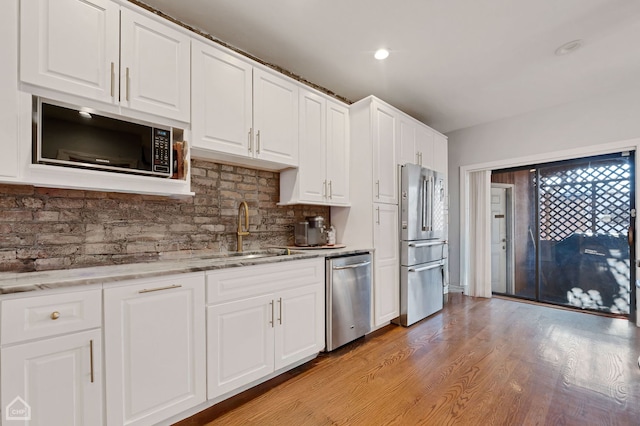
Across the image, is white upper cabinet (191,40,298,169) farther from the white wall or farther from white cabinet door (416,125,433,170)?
the white wall

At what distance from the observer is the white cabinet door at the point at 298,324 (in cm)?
207

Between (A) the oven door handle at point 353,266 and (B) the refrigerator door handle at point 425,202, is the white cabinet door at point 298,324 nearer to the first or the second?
(A) the oven door handle at point 353,266

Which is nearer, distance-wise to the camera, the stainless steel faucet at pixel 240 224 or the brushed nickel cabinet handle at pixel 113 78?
the brushed nickel cabinet handle at pixel 113 78

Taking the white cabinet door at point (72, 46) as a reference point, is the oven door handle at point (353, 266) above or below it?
below

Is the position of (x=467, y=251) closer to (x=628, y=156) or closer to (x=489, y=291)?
(x=489, y=291)

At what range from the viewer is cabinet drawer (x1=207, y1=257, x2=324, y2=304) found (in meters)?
1.75

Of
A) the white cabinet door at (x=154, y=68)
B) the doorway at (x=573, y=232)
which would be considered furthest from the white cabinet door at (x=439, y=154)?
the white cabinet door at (x=154, y=68)

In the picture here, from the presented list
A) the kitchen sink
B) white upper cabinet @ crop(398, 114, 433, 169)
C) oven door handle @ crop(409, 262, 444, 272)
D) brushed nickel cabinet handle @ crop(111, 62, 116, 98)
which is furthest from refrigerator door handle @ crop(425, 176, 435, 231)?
brushed nickel cabinet handle @ crop(111, 62, 116, 98)

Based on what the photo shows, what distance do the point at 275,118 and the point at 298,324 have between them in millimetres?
1719

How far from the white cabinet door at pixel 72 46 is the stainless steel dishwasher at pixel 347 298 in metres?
1.97

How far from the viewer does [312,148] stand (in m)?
2.75

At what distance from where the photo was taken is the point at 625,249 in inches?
134

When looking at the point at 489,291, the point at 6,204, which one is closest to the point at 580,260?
the point at 489,291

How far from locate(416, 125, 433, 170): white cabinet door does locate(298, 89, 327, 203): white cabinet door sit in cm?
141
